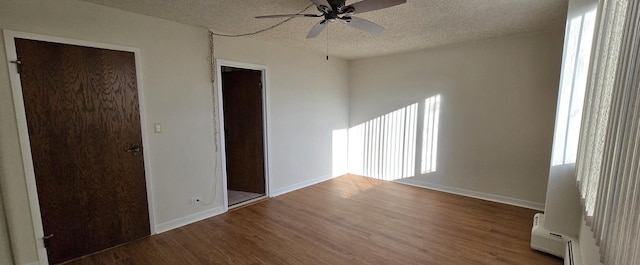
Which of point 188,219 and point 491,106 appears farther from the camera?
point 491,106

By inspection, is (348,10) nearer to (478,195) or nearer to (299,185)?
(299,185)

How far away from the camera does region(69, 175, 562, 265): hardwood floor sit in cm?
233

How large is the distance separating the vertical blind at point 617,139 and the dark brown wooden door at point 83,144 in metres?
3.40

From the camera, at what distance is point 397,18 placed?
2.65 m

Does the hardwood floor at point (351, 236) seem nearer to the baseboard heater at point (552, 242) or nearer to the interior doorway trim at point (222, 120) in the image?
the baseboard heater at point (552, 242)

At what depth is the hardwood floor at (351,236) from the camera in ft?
7.64

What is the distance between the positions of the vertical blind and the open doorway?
332 cm

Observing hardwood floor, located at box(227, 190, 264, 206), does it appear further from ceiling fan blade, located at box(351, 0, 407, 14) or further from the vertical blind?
the vertical blind

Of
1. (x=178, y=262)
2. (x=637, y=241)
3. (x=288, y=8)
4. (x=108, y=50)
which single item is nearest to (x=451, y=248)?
(x=637, y=241)

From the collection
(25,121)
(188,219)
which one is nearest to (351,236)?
(188,219)

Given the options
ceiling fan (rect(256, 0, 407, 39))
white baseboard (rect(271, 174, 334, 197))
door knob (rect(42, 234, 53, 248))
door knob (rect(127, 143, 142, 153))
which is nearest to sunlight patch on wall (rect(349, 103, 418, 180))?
white baseboard (rect(271, 174, 334, 197))

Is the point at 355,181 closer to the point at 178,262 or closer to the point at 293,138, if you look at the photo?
the point at 293,138

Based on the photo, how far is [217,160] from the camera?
330 centimetres

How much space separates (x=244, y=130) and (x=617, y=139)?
379 centimetres
